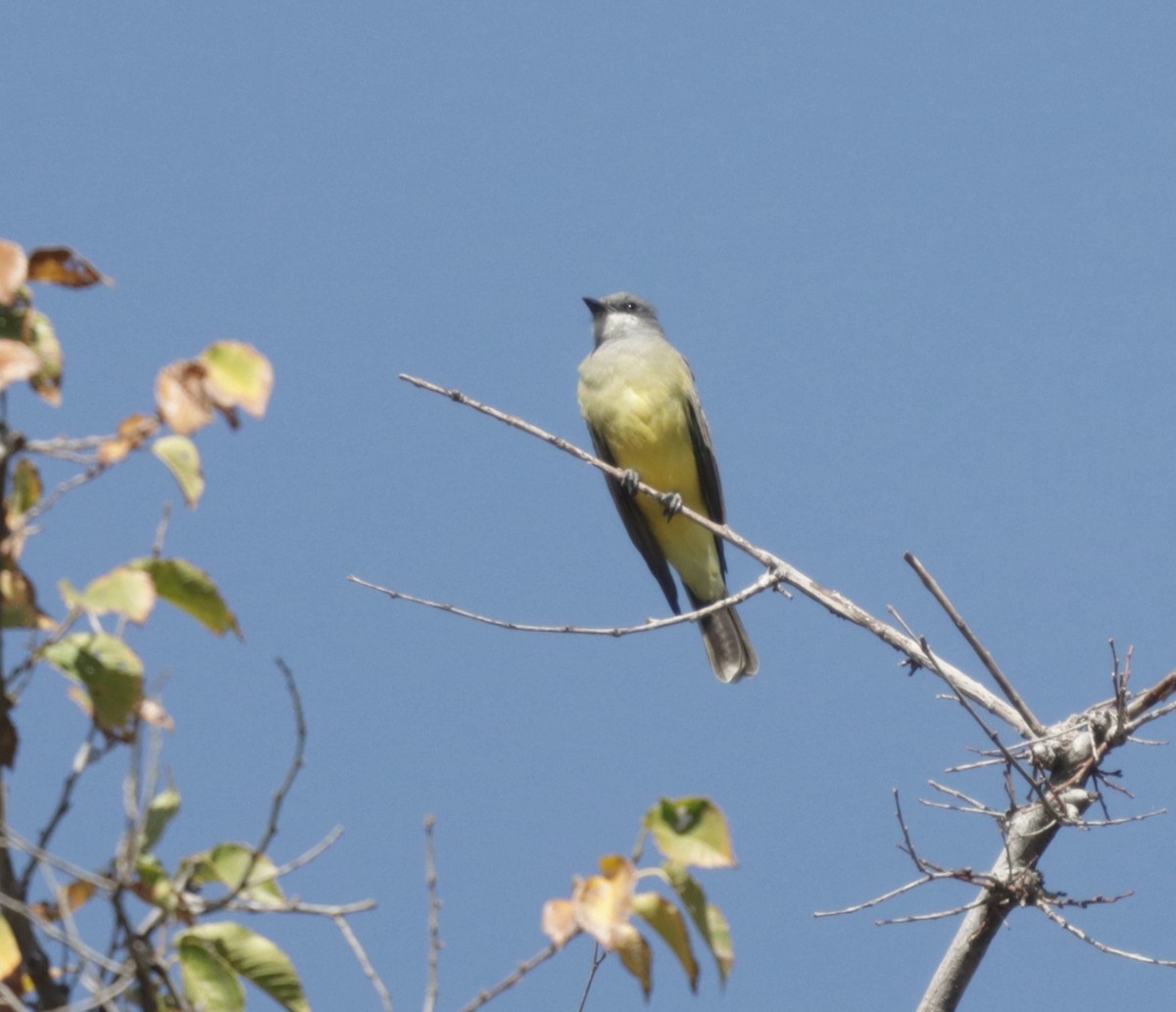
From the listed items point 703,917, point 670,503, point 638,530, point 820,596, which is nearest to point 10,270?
point 703,917

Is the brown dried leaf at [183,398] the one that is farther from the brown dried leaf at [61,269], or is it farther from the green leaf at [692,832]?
the green leaf at [692,832]

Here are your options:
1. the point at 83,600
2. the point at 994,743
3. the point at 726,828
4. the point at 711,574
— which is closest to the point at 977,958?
the point at 994,743

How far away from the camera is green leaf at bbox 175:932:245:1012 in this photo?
2543 millimetres

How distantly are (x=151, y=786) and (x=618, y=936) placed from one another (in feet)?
2.73

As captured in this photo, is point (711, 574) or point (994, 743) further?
point (711, 574)

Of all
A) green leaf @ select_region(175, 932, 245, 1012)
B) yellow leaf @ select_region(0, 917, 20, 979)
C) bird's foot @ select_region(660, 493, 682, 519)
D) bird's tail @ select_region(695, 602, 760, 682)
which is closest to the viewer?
yellow leaf @ select_region(0, 917, 20, 979)

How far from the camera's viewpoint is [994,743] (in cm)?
393

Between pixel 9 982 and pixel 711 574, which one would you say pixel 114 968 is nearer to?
pixel 9 982

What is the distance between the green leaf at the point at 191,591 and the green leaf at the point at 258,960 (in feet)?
1.59

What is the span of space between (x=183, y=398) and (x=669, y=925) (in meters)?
1.12

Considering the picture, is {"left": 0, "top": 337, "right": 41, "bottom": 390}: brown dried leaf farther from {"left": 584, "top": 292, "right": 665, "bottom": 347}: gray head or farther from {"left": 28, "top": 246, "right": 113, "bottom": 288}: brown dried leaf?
{"left": 584, "top": 292, "right": 665, "bottom": 347}: gray head

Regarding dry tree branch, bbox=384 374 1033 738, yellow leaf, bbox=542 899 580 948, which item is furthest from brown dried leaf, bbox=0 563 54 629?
dry tree branch, bbox=384 374 1033 738

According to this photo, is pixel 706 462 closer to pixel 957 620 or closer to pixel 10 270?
pixel 957 620

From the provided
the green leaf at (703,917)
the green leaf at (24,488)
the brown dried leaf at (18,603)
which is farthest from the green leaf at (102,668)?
the green leaf at (703,917)
